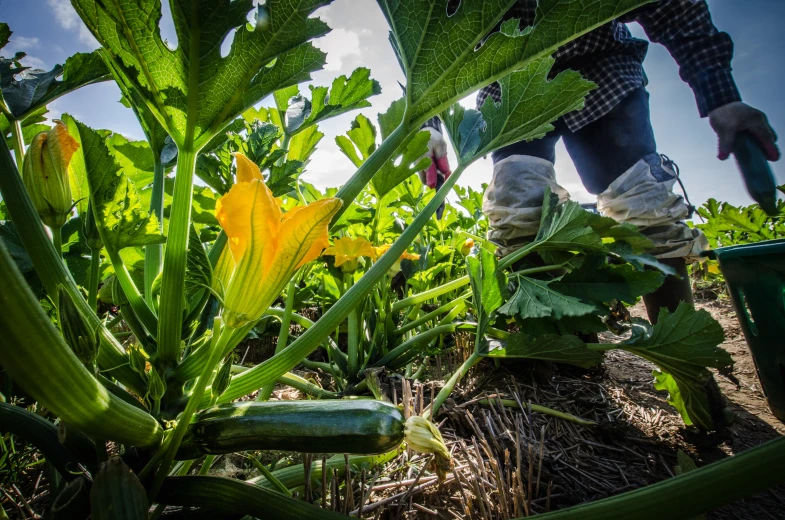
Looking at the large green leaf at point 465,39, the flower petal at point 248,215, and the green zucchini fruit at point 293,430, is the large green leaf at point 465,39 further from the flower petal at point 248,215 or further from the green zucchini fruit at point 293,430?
the green zucchini fruit at point 293,430

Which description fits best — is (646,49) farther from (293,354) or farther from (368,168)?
(293,354)

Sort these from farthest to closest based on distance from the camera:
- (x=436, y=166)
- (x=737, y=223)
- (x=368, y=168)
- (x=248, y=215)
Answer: (x=436, y=166) → (x=737, y=223) → (x=368, y=168) → (x=248, y=215)

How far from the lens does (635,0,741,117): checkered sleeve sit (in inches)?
75.6

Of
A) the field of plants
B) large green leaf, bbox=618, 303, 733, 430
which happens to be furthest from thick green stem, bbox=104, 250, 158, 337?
large green leaf, bbox=618, 303, 733, 430

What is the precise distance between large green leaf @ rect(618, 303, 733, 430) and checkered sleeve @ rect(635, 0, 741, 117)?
126cm

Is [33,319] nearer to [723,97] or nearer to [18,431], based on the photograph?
[18,431]

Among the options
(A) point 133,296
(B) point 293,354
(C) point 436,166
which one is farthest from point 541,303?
(C) point 436,166

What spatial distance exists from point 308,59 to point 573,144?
204cm

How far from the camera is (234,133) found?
95cm

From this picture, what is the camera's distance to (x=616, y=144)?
2.12 metres

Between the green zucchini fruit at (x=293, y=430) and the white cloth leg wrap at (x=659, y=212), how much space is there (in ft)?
5.83

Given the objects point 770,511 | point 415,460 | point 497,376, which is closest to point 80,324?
point 415,460

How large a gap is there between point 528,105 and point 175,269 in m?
0.82

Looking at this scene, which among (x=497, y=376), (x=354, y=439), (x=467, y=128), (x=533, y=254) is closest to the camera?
(x=354, y=439)
